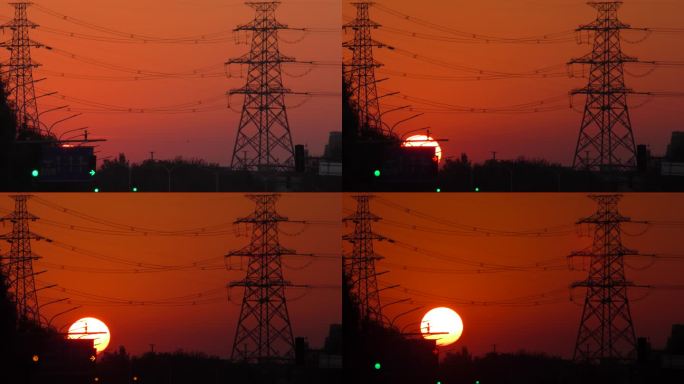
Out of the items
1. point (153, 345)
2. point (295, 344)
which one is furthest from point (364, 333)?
point (153, 345)

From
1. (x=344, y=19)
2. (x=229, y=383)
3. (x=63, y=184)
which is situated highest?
(x=344, y=19)

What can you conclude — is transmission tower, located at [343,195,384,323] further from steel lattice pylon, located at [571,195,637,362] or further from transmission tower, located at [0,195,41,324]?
transmission tower, located at [0,195,41,324]

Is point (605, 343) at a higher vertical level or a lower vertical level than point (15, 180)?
lower

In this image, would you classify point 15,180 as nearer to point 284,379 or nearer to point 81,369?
point 81,369

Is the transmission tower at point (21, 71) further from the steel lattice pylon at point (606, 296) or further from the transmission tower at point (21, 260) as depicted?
the steel lattice pylon at point (606, 296)

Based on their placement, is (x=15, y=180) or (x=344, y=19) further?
(x=15, y=180)

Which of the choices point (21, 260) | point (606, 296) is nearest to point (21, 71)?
point (21, 260)

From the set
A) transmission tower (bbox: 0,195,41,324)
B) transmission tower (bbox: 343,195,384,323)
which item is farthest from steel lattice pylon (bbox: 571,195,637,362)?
transmission tower (bbox: 0,195,41,324)
